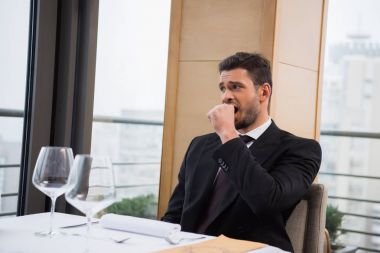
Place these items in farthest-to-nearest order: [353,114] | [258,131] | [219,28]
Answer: [353,114], [219,28], [258,131]

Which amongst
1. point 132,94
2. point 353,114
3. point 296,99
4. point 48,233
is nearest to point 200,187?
point 48,233

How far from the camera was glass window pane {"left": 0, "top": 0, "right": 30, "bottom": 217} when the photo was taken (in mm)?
2641

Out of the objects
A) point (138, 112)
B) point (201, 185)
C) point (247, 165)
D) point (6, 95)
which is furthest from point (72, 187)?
point (138, 112)

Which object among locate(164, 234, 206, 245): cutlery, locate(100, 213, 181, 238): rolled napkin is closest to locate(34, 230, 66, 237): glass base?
locate(100, 213, 181, 238): rolled napkin

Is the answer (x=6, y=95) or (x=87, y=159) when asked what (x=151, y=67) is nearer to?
(x=6, y=95)

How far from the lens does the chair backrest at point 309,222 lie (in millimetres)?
1881

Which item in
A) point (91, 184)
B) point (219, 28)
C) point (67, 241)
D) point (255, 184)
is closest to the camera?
point (91, 184)

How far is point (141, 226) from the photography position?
5.06ft

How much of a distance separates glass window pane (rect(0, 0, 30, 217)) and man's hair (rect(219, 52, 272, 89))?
3.57 ft

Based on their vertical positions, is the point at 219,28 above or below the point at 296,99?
above

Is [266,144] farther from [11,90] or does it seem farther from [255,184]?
[11,90]

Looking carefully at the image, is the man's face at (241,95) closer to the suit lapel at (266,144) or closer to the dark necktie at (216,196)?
the suit lapel at (266,144)

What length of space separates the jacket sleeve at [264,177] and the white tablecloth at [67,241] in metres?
0.36

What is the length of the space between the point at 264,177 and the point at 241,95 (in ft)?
1.52
